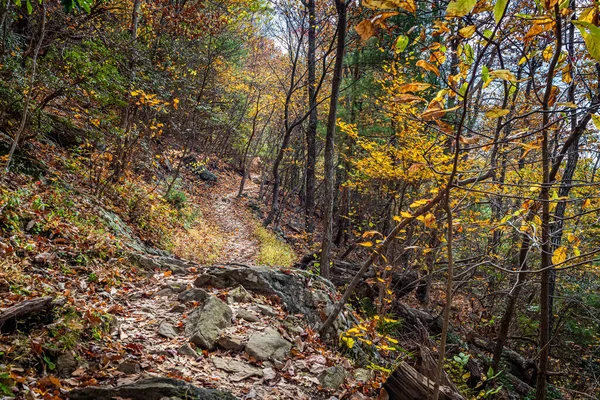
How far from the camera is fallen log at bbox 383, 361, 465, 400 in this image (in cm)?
333

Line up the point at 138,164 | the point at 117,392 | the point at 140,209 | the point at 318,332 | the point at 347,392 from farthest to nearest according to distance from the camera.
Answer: the point at 138,164 < the point at 140,209 < the point at 318,332 < the point at 347,392 < the point at 117,392

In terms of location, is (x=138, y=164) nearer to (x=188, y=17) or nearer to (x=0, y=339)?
(x=188, y=17)

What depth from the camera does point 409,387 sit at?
3.39 meters

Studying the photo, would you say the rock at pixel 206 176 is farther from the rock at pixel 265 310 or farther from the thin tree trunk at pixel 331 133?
the rock at pixel 265 310

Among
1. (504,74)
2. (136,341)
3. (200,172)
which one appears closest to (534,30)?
(504,74)

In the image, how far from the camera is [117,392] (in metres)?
2.31

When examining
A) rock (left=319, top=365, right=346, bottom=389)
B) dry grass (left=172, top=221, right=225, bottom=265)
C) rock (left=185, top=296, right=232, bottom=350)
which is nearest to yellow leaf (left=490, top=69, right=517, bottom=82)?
rock (left=319, top=365, right=346, bottom=389)

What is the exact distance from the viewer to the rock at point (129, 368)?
282 cm

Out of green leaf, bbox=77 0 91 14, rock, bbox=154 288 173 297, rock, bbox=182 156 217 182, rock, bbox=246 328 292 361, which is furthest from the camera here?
rock, bbox=182 156 217 182

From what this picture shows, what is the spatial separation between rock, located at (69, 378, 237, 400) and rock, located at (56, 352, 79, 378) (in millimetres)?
427

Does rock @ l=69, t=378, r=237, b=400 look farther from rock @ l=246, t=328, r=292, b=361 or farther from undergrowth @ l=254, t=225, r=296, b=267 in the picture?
undergrowth @ l=254, t=225, r=296, b=267

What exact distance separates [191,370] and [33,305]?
4.74ft

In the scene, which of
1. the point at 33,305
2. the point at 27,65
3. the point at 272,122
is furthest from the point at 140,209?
the point at 272,122

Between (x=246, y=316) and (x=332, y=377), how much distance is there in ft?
4.30
